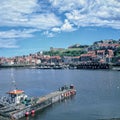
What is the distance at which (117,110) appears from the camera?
154ft

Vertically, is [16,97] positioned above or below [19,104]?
above

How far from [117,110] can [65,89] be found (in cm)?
1932

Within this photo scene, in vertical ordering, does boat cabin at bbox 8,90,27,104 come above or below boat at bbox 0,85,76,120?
above

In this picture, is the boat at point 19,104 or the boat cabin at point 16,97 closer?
the boat at point 19,104

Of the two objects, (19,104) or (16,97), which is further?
(16,97)

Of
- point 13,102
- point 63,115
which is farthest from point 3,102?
point 63,115

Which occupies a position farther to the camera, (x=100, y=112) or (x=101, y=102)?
(x=101, y=102)

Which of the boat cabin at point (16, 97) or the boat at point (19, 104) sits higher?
the boat cabin at point (16, 97)

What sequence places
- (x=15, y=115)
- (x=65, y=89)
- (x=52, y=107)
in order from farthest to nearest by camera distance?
(x=65, y=89)
(x=52, y=107)
(x=15, y=115)

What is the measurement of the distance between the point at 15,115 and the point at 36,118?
377 cm

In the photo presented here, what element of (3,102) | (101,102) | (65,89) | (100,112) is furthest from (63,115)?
(65,89)

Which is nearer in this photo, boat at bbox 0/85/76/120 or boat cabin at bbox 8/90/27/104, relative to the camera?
boat at bbox 0/85/76/120

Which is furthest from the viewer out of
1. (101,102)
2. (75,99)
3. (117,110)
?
(75,99)

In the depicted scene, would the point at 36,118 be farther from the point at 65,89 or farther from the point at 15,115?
the point at 65,89
